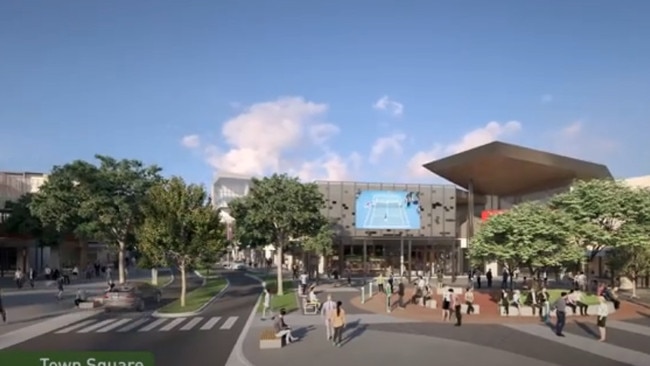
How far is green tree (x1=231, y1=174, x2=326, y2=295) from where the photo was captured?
4259cm

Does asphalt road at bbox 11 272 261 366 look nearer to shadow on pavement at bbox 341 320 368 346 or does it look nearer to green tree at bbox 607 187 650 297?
shadow on pavement at bbox 341 320 368 346

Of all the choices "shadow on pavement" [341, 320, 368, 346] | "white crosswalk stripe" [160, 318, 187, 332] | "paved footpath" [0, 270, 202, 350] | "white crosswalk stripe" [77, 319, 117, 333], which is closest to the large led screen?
"paved footpath" [0, 270, 202, 350]

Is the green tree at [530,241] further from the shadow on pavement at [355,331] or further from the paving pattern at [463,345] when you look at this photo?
the shadow on pavement at [355,331]

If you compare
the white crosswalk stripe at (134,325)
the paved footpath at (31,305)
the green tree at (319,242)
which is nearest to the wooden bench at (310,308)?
the white crosswalk stripe at (134,325)

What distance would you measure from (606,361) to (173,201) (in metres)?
23.9

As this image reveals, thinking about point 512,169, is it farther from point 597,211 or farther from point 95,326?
point 95,326

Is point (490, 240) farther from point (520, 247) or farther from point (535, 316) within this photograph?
point (535, 316)

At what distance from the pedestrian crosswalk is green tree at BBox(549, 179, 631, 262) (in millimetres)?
24597

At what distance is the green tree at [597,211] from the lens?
130 ft

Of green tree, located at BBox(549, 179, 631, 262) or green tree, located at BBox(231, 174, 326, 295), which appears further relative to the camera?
green tree, located at BBox(231, 174, 326, 295)

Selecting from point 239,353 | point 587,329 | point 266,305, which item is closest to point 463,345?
point 239,353

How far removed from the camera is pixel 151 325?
26.7 m

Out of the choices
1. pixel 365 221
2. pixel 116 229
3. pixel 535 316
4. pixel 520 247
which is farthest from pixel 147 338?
pixel 365 221

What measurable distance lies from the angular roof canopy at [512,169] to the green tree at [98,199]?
31.6 metres
